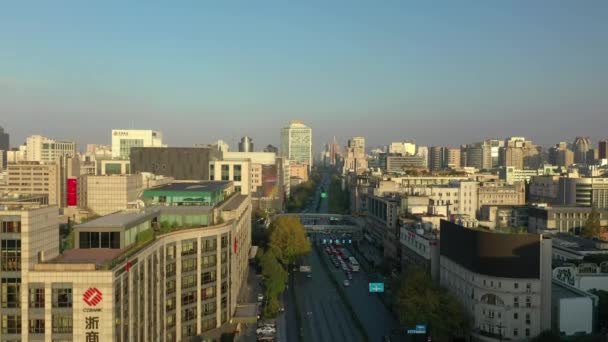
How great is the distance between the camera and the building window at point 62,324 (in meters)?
26.1

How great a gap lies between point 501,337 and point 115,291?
2469 centimetres

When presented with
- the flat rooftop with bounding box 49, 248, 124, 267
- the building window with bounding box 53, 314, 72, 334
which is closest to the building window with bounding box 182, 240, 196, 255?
the flat rooftop with bounding box 49, 248, 124, 267

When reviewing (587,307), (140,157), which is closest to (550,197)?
(140,157)

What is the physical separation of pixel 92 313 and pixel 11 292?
151 inches

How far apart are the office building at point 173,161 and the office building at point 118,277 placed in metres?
40.5

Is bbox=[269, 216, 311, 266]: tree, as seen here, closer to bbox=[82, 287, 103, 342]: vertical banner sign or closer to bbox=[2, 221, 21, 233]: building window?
bbox=[82, 287, 103, 342]: vertical banner sign

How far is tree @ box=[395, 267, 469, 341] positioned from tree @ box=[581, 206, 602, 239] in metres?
37.5

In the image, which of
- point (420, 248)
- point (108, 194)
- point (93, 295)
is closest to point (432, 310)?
point (420, 248)

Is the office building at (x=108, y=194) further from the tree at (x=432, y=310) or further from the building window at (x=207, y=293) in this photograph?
the tree at (x=432, y=310)

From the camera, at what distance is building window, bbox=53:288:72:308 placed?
26.0 m

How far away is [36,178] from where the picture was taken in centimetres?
11950

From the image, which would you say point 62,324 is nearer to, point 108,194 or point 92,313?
point 92,313

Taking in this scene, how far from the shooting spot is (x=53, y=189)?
11994 centimetres

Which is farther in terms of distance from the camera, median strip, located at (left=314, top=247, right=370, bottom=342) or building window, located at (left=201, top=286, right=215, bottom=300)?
median strip, located at (left=314, top=247, right=370, bottom=342)
